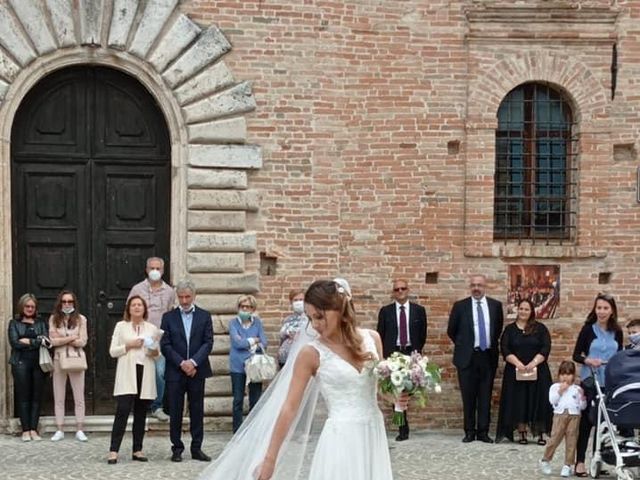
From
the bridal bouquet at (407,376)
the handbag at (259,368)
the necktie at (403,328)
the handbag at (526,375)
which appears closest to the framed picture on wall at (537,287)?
the handbag at (526,375)

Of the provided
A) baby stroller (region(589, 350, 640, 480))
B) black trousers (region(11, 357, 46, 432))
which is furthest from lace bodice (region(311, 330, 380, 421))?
black trousers (region(11, 357, 46, 432))

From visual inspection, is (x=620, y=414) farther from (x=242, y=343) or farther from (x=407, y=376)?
(x=242, y=343)

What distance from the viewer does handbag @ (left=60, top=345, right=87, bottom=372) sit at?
12.7m

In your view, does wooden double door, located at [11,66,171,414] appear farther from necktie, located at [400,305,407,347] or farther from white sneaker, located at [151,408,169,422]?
necktie, located at [400,305,407,347]

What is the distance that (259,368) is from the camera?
12742 millimetres

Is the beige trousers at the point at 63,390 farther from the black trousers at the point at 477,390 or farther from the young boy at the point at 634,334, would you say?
the young boy at the point at 634,334

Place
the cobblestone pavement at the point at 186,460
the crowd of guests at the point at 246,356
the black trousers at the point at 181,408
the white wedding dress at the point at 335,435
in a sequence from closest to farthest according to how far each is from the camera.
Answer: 1. the white wedding dress at the point at 335,435
2. the cobblestone pavement at the point at 186,460
3. the crowd of guests at the point at 246,356
4. the black trousers at the point at 181,408

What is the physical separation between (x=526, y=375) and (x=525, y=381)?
0.13 metres

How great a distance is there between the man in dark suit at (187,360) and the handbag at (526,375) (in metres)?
3.73

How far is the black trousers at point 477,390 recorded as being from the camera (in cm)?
1362

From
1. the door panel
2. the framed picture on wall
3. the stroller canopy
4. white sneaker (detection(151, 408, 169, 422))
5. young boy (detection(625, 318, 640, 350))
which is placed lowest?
white sneaker (detection(151, 408, 169, 422))

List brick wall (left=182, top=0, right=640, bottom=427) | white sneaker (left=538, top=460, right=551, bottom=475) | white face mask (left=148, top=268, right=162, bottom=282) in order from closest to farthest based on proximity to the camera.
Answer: white sneaker (left=538, top=460, right=551, bottom=475) < white face mask (left=148, top=268, right=162, bottom=282) < brick wall (left=182, top=0, right=640, bottom=427)

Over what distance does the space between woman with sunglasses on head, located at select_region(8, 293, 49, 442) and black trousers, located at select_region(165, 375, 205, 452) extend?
1.77 m

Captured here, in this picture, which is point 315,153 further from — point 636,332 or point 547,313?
point 636,332
